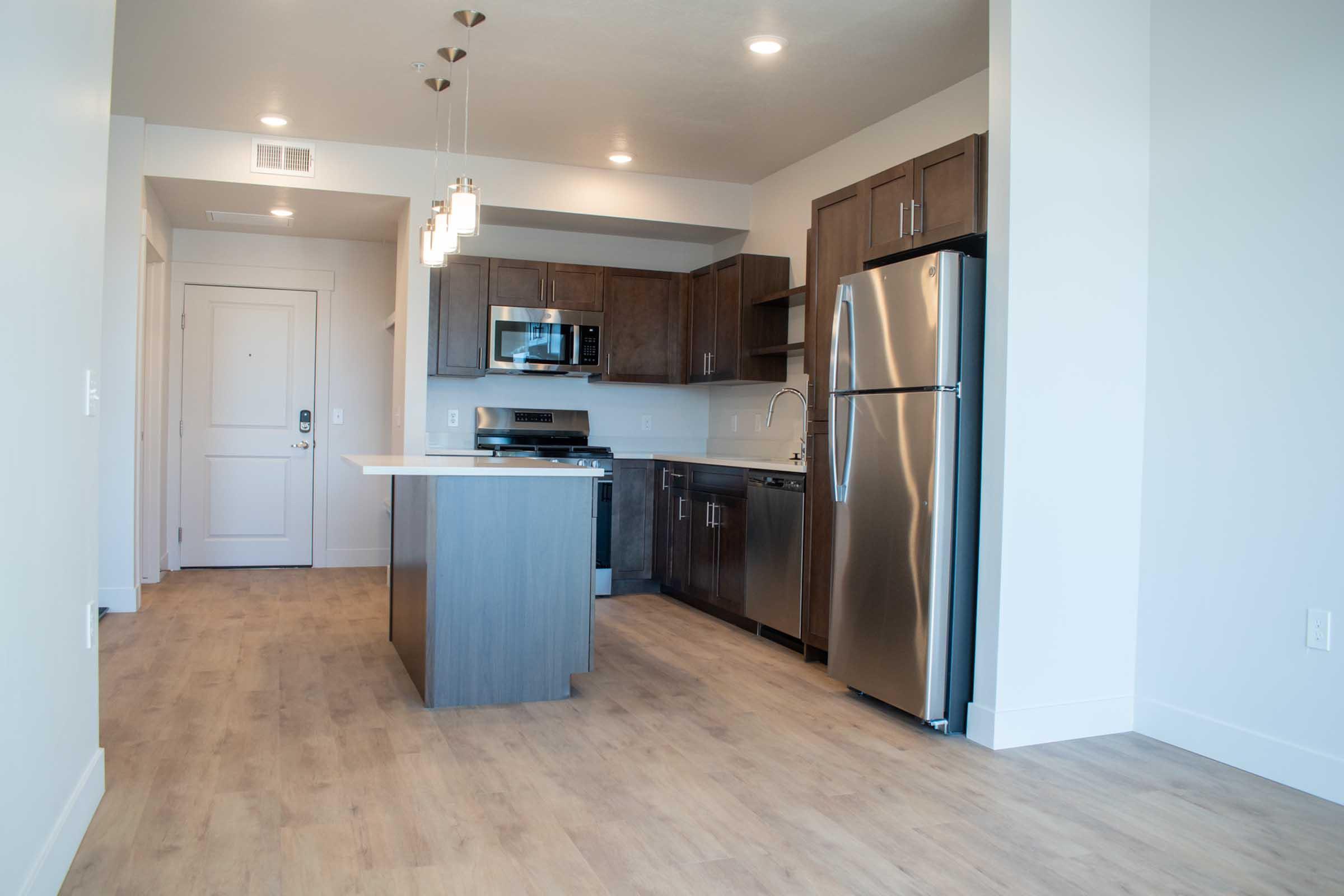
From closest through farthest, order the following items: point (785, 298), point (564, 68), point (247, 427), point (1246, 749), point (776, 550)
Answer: point (1246, 749) → point (564, 68) → point (776, 550) → point (785, 298) → point (247, 427)

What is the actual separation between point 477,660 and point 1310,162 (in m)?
3.07

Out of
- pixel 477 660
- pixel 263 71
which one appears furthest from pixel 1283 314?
pixel 263 71

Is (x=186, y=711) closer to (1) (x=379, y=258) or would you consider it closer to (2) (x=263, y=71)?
(2) (x=263, y=71)

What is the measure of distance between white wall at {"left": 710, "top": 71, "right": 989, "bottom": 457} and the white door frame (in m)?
2.69

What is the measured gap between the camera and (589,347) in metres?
5.87

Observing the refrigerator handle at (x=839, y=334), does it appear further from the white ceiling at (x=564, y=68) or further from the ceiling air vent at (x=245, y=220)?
the ceiling air vent at (x=245, y=220)

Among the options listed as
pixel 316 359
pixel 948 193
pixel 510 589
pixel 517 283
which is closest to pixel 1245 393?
pixel 948 193

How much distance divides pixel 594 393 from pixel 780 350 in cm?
158

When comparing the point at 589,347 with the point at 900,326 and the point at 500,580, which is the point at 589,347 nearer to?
the point at 500,580

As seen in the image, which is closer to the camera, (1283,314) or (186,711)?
(1283,314)

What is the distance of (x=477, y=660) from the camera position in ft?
11.3

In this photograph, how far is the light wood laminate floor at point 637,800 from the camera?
2141mm

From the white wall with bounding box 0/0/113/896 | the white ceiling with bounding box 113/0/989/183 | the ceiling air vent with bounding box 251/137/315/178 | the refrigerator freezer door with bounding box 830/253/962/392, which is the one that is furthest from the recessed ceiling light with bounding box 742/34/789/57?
the ceiling air vent with bounding box 251/137/315/178

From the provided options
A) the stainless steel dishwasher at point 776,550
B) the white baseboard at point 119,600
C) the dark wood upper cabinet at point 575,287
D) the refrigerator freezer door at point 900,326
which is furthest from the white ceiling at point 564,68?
the white baseboard at point 119,600
